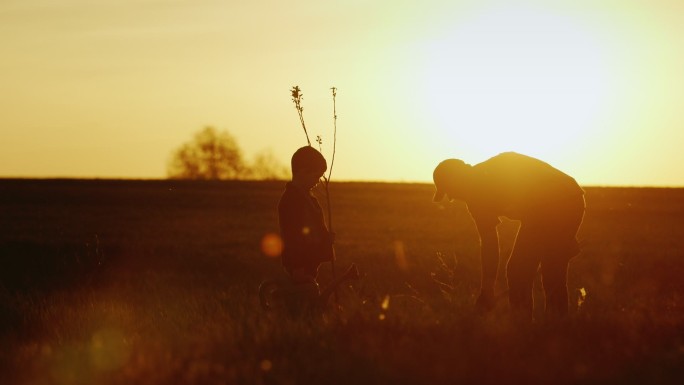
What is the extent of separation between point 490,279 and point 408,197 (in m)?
39.0

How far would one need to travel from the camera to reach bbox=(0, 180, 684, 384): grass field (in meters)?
5.31

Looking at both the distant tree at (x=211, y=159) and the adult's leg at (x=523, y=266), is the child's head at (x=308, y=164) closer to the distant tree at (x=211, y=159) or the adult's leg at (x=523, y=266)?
the adult's leg at (x=523, y=266)

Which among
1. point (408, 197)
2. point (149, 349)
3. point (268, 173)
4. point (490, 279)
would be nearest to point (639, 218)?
point (408, 197)

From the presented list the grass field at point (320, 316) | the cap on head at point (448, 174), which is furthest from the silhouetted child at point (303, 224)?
the cap on head at point (448, 174)

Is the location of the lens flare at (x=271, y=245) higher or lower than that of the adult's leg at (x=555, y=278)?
lower

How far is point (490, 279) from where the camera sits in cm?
765

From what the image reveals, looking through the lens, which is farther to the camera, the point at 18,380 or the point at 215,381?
the point at 18,380

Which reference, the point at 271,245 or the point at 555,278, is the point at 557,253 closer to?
the point at 555,278

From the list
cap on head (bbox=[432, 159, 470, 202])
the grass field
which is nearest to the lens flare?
the grass field

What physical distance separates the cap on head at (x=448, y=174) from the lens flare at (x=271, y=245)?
12.1 metres

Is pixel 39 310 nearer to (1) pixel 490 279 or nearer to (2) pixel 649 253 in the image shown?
(1) pixel 490 279

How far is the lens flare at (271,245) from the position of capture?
21719 mm

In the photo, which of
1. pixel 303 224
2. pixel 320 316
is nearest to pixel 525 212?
pixel 303 224

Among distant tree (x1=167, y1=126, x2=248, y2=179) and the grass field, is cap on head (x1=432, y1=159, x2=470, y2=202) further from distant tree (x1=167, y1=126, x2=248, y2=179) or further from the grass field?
distant tree (x1=167, y1=126, x2=248, y2=179)
